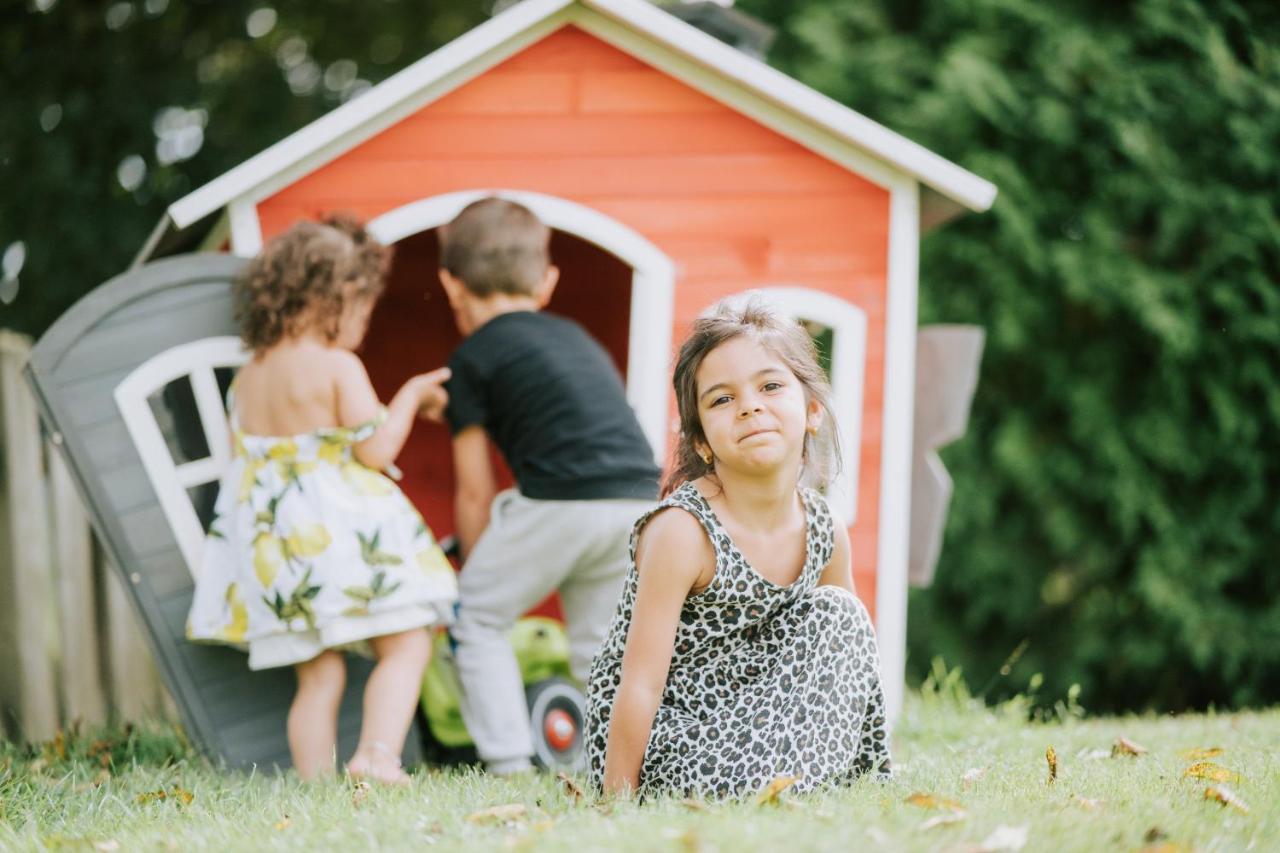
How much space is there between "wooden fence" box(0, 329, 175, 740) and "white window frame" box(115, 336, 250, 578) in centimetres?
116

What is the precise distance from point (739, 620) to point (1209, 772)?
122 cm

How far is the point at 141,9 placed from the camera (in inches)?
317

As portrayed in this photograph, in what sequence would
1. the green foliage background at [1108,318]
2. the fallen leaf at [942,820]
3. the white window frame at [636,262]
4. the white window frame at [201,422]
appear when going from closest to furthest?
the fallen leaf at [942,820]
the white window frame at [201,422]
the white window frame at [636,262]
the green foliage background at [1108,318]

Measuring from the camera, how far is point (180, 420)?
4156 mm

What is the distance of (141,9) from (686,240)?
4882mm

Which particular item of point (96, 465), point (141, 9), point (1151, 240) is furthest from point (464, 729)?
point (141, 9)

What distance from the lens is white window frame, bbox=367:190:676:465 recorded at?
459 cm

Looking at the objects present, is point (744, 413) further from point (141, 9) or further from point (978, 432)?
point (141, 9)

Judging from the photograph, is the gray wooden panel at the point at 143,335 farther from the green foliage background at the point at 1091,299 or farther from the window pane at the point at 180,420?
the green foliage background at the point at 1091,299

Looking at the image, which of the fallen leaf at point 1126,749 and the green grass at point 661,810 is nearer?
the green grass at point 661,810

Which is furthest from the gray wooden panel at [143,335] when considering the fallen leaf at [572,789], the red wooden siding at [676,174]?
the fallen leaf at [572,789]

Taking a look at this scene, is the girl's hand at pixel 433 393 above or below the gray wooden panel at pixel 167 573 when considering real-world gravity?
above

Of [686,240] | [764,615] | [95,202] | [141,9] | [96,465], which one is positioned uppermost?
[141,9]

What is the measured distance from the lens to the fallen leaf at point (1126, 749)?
387 cm
